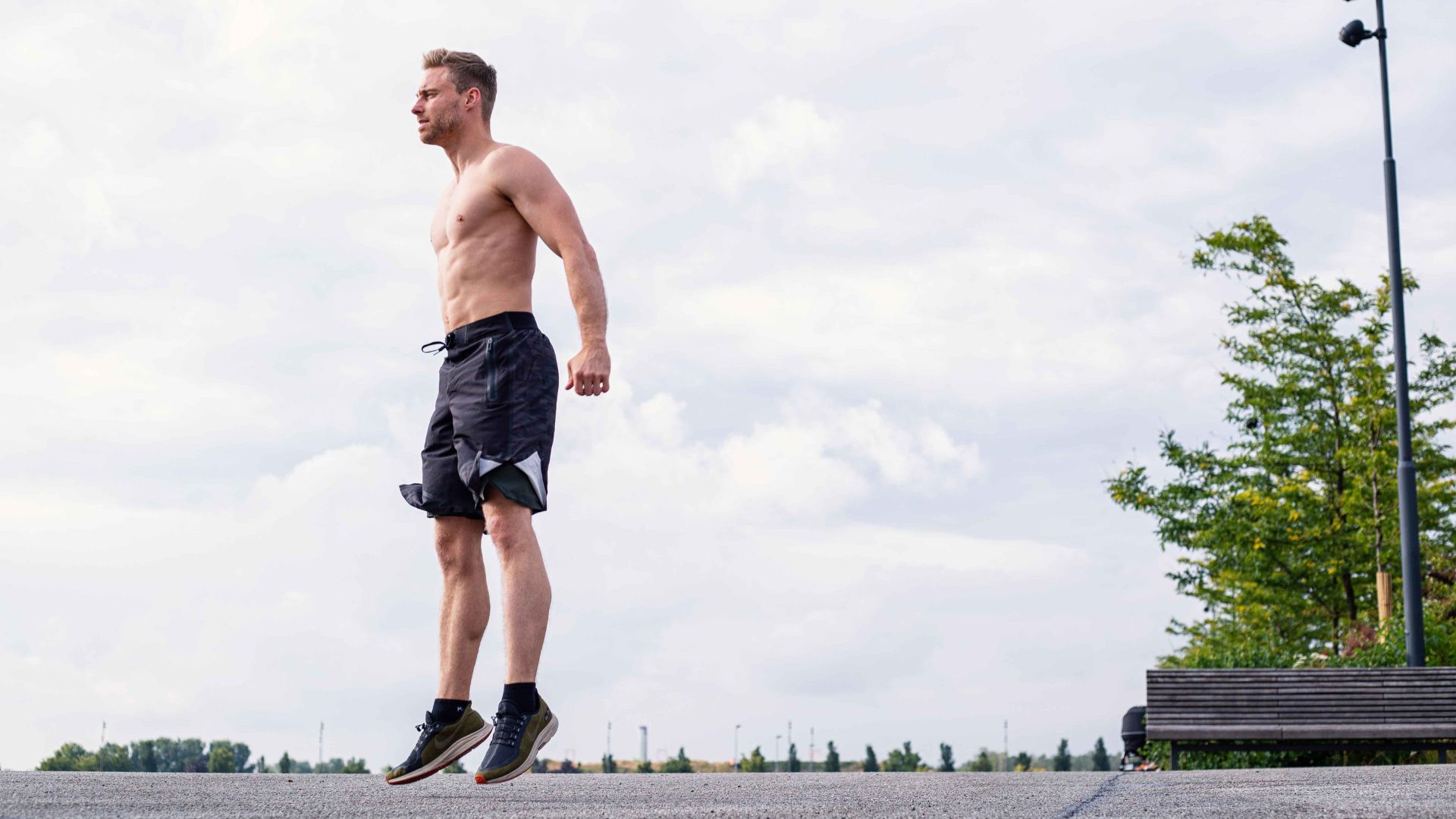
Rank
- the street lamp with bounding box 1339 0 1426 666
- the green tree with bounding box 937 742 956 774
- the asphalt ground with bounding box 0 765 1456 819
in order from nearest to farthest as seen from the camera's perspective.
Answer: the asphalt ground with bounding box 0 765 1456 819
the street lamp with bounding box 1339 0 1426 666
the green tree with bounding box 937 742 956 774

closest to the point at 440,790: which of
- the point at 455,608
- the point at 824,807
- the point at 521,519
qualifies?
the point at 455,608

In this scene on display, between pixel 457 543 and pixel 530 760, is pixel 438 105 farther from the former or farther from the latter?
pixel 530 760

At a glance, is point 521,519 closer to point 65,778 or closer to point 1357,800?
point 65,778

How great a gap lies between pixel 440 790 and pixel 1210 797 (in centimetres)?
250

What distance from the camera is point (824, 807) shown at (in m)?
3.92

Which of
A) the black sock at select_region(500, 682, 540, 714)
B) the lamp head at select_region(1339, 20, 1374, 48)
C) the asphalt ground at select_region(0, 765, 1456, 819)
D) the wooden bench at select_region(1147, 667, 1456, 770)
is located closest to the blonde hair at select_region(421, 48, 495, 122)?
the black sock at select_region(500, 682, 540, 714)

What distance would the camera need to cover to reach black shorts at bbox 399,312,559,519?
4461mm

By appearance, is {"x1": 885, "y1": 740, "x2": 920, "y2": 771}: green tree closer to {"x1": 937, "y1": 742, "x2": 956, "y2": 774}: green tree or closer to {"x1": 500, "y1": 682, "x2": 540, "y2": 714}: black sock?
{"x1": 937, "y1": 742, "x2": 956, "y2": 774}: green tree

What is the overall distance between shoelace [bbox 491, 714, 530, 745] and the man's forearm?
4.01 ft

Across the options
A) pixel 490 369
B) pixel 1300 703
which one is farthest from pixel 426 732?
pixel 1300 703

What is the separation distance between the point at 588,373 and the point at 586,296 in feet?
0.96

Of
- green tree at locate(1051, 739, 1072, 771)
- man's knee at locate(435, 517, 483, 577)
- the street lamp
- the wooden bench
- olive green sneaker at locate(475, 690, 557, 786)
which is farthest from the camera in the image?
green tree at locate(1051, 739, 1072, 771)

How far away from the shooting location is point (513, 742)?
14.1 feet

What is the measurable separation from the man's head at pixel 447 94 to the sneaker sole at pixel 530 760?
205 cm
